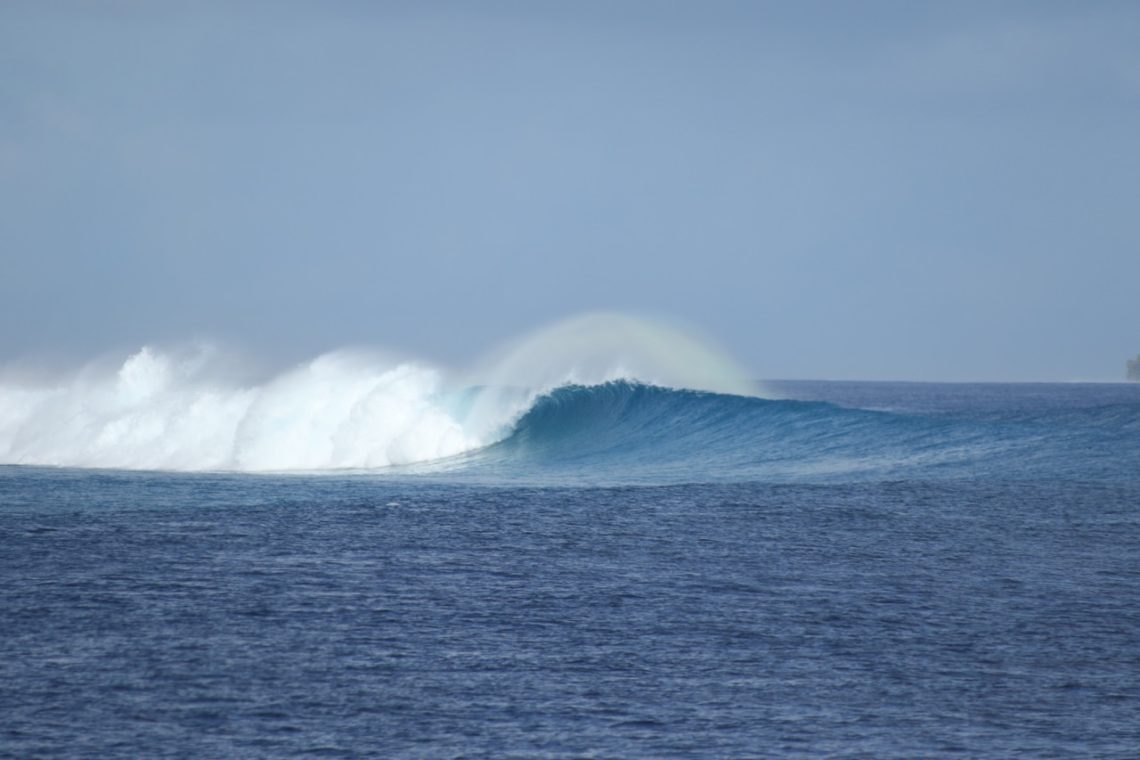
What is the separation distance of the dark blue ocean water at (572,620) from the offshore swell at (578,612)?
0.05 m

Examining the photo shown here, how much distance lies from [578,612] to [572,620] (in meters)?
0.44

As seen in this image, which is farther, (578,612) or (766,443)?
(766,443)

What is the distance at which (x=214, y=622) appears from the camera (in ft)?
47.0

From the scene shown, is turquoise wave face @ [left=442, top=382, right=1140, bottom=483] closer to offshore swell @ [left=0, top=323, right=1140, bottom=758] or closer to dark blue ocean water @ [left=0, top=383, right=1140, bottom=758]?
offshore swell @ [left=0, top=323, right=1140, bottom=758]

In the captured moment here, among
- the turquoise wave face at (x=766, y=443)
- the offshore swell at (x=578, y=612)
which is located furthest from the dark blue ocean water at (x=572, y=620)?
the turquoise wave face at (x=766, y=443)

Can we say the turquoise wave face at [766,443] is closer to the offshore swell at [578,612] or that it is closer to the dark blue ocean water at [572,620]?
the offshore swell at [578,612]

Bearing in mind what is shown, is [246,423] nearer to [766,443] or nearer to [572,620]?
[766,443]

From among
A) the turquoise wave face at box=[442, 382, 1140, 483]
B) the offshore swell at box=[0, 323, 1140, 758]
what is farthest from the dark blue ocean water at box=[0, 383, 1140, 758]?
the turquoise wave face at box=[442, 382, 1140, 483]

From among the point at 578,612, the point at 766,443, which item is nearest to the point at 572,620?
the point at 578,612

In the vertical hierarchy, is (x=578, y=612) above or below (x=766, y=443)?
below

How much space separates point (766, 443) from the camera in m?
39.0

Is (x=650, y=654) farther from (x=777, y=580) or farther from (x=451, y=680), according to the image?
(x=777, y=580)

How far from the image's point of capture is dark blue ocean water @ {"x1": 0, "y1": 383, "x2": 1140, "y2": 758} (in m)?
10.7

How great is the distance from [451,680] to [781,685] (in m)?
3.14
